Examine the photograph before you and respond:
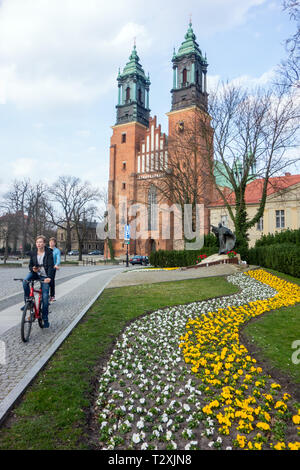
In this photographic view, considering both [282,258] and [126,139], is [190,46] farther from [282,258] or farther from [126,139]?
[282,258]

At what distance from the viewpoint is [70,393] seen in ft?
13.0

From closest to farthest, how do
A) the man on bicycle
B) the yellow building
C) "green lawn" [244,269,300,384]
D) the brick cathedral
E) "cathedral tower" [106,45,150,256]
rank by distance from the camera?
"green lawn" [244,269,300,384], the man on bicycle, the yellow building, the brick cathedral, "cathedral tower" [106,45,150,256]

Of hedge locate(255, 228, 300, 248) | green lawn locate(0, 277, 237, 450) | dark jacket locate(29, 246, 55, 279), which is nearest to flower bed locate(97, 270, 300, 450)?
green lawn locate(0, 277, 237, 450)

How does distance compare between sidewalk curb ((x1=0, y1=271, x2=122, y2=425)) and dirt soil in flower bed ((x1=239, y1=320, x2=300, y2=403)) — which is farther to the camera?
dirt soil in flower bed ((x1=239, y1=320, x2=300, y2=403))

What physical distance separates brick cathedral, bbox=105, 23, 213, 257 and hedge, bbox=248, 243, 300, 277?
899 inches

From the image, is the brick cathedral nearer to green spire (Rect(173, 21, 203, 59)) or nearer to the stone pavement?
green spire (Rect(173, 21, 203, 59))

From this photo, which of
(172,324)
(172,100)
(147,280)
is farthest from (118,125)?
(172,324)

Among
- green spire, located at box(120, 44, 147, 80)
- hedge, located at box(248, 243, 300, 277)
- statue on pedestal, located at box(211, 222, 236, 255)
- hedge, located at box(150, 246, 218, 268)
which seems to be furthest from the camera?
green spire, located at box(120, 44, 147, 80)

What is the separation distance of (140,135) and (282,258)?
40749 millimetres

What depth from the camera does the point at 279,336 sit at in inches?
251

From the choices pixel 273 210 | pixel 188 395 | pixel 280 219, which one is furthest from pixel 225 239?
pixel 273 210

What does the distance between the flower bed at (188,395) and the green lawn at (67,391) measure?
0.24 meters

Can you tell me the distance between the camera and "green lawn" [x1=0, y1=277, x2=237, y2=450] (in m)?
3.08
